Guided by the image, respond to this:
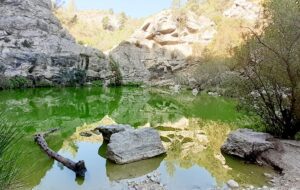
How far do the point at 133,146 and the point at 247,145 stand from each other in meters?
3.57

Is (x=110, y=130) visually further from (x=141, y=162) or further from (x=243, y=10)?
(x=243, y=10)

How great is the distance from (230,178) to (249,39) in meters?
5.03

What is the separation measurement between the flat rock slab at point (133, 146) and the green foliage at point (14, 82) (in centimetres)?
2957

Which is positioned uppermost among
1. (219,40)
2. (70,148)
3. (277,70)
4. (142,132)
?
(219,40)

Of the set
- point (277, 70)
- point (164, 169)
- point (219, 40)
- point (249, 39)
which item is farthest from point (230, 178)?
point (219, 40)

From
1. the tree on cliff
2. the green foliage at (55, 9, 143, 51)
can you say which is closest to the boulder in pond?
the tree on cliff

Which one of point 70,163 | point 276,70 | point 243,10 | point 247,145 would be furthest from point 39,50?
point 243,10

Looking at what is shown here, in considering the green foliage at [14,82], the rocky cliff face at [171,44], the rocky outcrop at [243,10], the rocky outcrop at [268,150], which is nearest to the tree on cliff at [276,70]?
the rocky outcrop at [268,150]

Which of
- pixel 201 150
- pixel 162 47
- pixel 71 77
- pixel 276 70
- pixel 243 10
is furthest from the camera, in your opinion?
pixel 243 10

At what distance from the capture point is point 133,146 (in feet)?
36.3

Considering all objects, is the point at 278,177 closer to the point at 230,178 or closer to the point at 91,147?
the point at 230,178

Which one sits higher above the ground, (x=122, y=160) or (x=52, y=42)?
(x=52, y=42)

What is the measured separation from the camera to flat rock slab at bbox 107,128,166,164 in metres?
10.6

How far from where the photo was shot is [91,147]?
501 inches
